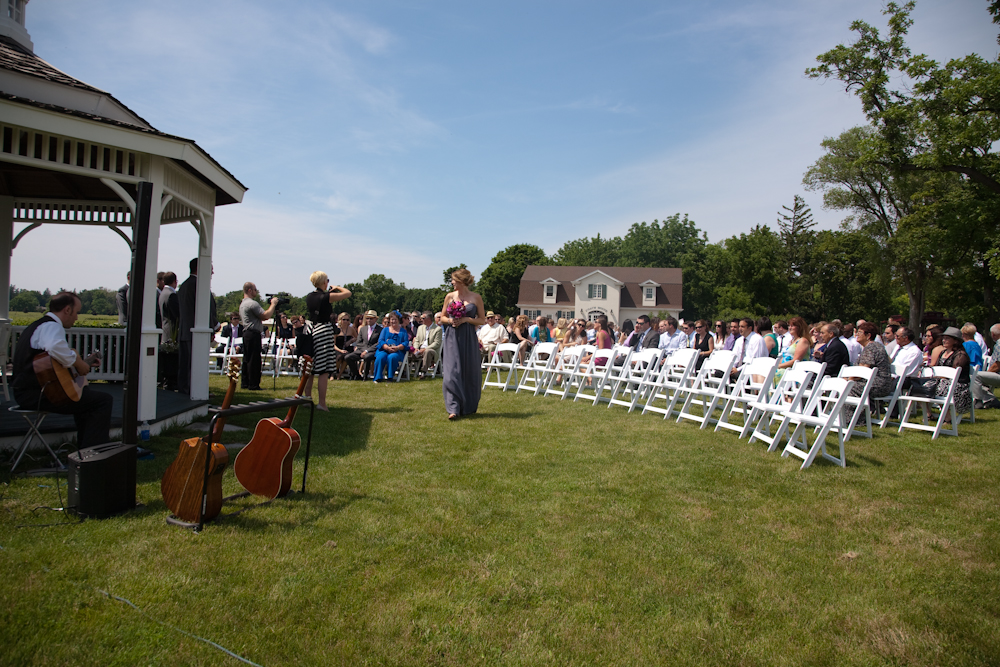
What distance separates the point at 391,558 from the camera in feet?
11.8

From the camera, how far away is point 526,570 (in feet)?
11.5

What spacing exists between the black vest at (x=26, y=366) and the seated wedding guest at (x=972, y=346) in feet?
44.5

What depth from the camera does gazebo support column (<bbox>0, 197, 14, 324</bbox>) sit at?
29.2 feet

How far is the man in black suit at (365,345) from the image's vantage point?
1413cm

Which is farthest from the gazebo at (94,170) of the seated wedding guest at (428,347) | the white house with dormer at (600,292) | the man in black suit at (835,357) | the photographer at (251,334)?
the white house with dormer at (600,292)

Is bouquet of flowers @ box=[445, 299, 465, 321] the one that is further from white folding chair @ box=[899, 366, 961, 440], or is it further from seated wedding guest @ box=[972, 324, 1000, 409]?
seated wedding guest @ box=[972, 324, 1000, 409]

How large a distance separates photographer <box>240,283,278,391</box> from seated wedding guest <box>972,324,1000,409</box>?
12.6 m

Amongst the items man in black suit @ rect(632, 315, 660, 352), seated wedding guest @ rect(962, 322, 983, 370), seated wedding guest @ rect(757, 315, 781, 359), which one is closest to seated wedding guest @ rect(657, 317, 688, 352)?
man in black suit @ rect(632, 315, 660, 352)

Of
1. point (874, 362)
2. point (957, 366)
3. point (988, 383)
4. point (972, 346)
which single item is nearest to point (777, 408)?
point (874, 362)

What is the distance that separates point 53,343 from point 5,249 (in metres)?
5.92

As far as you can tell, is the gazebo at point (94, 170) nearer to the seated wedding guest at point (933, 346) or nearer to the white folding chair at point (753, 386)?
the white folding chair at point (753, 386)

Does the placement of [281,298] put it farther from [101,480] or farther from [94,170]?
[101,480]

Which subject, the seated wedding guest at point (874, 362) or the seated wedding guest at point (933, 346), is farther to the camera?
the seated wedding guest at point (933, 346)

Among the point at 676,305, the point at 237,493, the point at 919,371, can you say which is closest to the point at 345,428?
the point at 237,493
